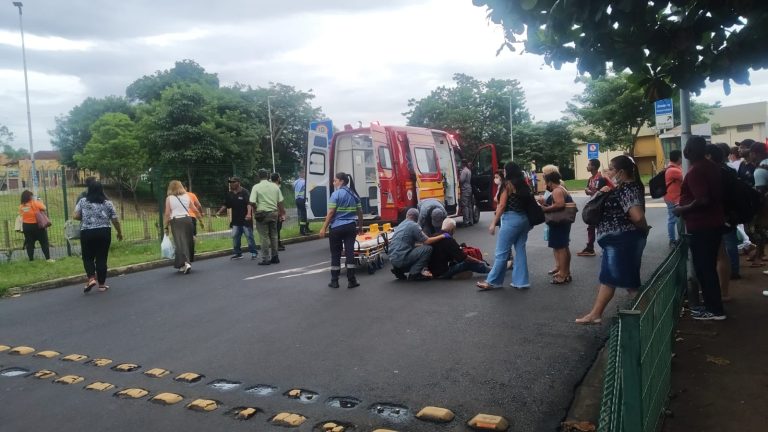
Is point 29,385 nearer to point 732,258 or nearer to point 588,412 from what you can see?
point 588,412

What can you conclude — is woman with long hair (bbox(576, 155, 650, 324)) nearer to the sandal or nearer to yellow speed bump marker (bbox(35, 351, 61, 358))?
yellow speed bump marker (bbox(35, 351, 61, 358))

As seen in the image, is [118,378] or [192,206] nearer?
[118,378]

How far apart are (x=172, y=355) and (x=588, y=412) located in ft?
11.9

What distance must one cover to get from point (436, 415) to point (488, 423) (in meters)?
0.34

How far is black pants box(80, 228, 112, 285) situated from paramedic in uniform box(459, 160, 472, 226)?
9951 millimetres

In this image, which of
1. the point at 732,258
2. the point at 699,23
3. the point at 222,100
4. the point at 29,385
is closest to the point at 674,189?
the point at 732,258

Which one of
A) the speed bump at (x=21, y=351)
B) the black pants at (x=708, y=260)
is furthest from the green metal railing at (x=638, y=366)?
the speed bump at (x=21, y=351)

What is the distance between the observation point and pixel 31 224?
12.1 metres

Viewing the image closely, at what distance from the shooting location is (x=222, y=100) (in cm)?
4003

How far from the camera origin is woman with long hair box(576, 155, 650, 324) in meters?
5.20

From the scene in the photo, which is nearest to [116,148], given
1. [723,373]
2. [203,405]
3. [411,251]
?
[411,251]

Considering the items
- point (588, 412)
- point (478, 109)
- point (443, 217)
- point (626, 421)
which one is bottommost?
point (588, 412)

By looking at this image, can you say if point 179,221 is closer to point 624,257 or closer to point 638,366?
point 624,257

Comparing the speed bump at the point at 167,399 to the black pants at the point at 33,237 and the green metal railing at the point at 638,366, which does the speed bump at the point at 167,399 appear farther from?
the black pants at the point at 33,237
